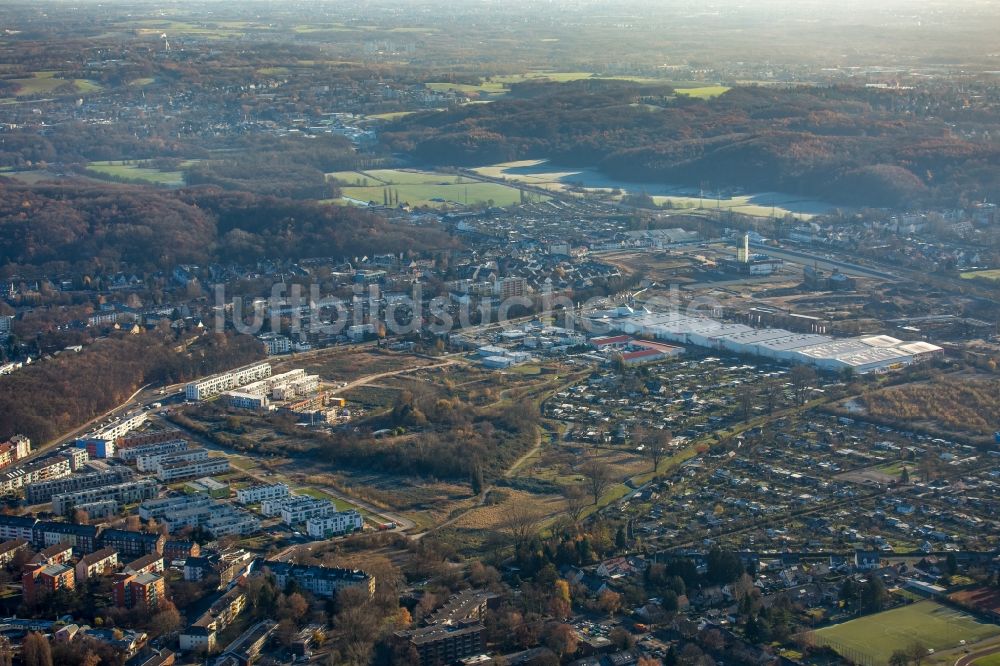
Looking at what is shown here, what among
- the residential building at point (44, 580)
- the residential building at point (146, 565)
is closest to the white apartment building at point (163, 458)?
the residential building at point (146, 565)

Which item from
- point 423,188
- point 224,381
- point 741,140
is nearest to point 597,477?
point 224,381

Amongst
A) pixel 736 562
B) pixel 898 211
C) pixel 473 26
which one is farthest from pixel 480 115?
pixel 473 26

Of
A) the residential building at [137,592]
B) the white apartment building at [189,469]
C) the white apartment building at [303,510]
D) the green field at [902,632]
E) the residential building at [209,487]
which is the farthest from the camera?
the white apartment building at [189,469]

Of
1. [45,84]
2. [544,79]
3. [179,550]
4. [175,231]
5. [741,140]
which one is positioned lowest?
[179,550]

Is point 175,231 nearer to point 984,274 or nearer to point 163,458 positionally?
point 163,458

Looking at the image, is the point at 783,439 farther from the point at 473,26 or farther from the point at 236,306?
the point at 473,26

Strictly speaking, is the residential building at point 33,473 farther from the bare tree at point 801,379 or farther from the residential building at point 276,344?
the bare tree at point 801,379
